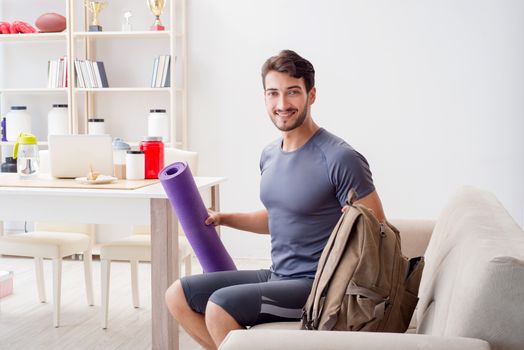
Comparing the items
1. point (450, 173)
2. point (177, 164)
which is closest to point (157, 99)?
point (450, 173)

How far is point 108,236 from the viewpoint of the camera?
17.4ft

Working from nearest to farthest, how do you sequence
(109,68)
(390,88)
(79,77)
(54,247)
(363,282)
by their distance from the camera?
(363,282) < (54,247) < (390,88) < (79,77) < (109,68)

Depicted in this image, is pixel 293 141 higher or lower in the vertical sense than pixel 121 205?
higher

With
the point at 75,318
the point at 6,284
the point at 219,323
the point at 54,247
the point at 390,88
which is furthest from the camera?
the point at 390,88

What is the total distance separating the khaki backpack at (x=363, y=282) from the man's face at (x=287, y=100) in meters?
0.54

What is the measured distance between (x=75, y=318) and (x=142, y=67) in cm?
217

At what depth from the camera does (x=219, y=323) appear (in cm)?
197

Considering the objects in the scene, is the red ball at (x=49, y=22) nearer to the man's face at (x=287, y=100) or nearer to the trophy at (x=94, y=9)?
the trophy at (x=94, y=9)

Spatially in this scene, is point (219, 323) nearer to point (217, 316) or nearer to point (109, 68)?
point (217, 316)

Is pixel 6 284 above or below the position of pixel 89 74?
below

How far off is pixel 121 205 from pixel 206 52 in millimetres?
2433

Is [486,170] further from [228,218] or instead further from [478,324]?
[478,324]

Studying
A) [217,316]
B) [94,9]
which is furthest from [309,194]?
[94,9]

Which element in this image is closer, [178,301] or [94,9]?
[178,301]
